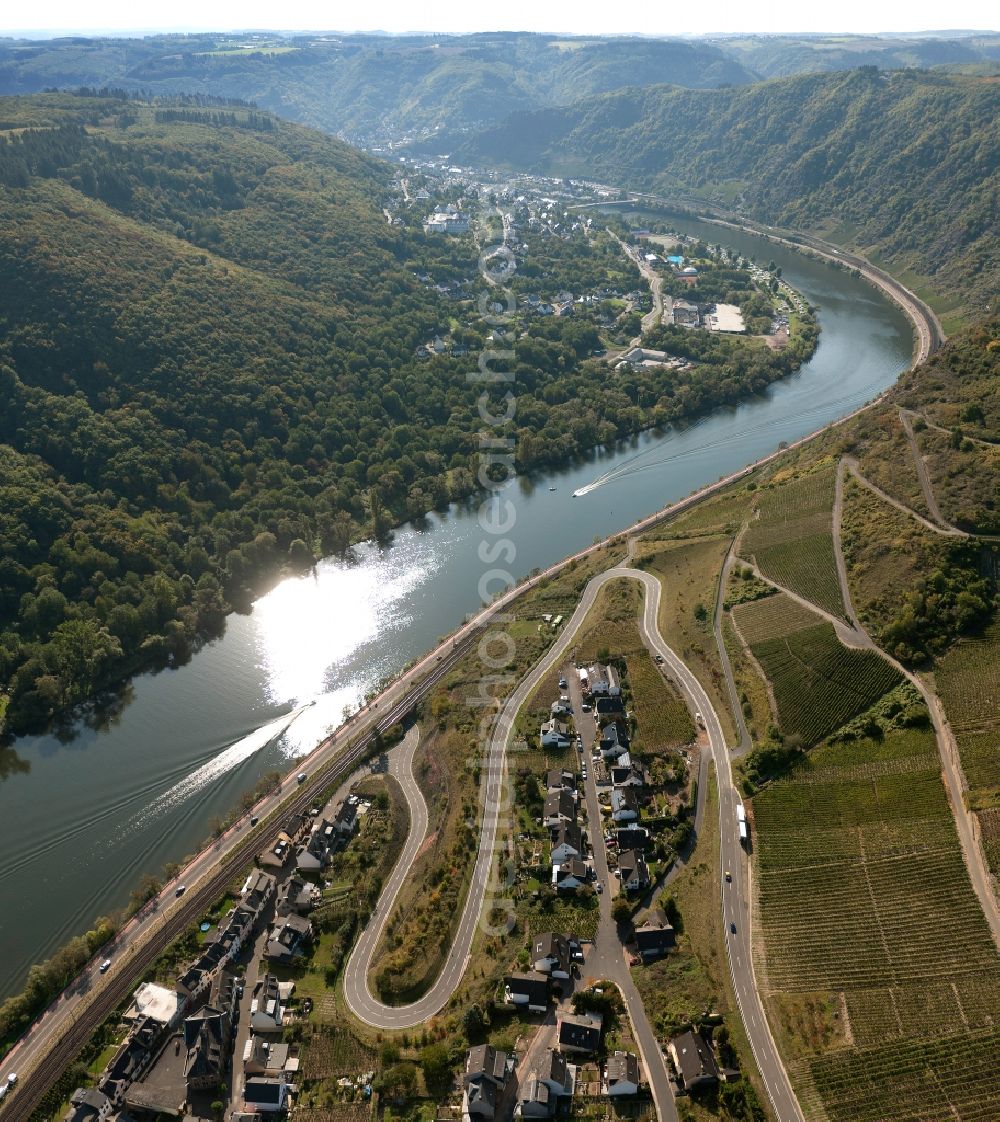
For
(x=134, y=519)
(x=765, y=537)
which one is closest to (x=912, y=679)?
(x=765, y=537)

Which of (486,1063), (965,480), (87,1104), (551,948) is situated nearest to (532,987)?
(551,948)

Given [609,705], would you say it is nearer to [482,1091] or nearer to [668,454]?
[482,1091]

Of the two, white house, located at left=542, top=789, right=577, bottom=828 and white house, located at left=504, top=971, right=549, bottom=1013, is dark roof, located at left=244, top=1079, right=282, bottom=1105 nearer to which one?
white house, located at left=504, top=971, right=549, bottom=1013

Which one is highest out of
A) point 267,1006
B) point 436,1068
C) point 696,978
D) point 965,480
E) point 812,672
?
point 965,480

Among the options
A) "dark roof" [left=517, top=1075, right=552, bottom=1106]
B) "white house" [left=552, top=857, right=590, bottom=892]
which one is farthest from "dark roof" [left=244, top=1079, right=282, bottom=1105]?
"white house" [left=552, top=857, right=590, bottom=892]

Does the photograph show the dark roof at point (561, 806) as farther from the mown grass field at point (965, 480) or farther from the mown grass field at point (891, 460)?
the mown grass field at point (891, 460)

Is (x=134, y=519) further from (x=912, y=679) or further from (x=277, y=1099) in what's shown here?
(x=912, y=679)

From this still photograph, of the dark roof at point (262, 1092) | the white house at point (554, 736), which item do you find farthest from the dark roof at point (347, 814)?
the dark roof at point (262, 1092)
